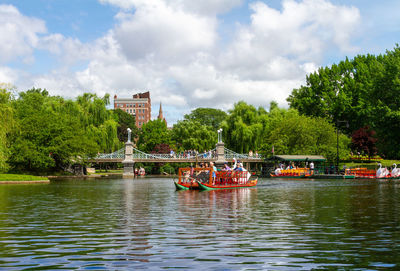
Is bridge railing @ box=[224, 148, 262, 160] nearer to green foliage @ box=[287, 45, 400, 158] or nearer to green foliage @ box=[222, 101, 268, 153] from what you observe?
green foliage @ box=[222, 101, 268, 153]

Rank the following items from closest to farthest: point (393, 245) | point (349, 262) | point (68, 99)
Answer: point (349, 262) → point (393, 245) → point (68, 99)

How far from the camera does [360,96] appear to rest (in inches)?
3351

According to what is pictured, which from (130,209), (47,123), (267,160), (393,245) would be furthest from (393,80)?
(393,245)

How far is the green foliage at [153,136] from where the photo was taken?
4181 inches

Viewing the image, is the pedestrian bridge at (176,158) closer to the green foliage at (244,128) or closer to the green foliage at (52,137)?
the green foliage at (244,128)

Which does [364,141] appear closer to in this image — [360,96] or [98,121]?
[360,96]

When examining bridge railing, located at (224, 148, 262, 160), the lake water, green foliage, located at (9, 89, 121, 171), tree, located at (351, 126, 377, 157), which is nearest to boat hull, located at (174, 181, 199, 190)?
the lake water

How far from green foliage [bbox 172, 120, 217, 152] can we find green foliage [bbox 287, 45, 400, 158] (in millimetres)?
18369

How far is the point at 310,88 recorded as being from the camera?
3659 inches

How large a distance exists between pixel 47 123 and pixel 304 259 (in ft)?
197

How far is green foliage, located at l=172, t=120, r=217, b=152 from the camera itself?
9981cm

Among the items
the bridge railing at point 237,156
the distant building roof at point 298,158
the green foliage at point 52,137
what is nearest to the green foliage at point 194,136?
the bridge railing at point 237,156

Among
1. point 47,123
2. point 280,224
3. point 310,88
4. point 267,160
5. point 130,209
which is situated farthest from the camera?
point 310,88

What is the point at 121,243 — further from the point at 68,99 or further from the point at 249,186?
the point at 68,99
